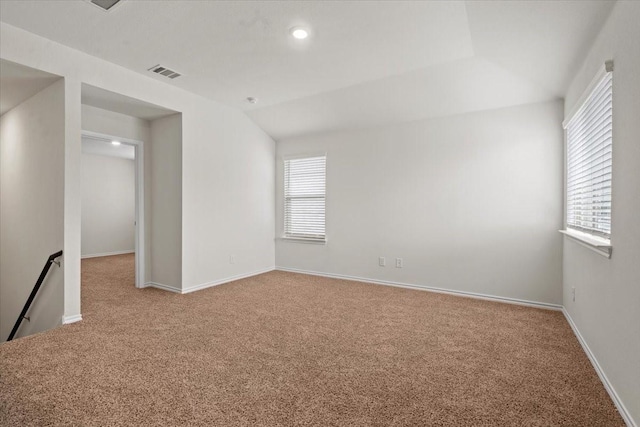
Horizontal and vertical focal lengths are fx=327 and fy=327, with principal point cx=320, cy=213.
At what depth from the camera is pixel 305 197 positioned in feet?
18.6

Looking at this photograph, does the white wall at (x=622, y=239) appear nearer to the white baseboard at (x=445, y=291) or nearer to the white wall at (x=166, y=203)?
the white baseboard at (x=445, y=291)

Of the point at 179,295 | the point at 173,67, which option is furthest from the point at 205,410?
the point at 173,67

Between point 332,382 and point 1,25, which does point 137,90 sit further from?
point 332,382

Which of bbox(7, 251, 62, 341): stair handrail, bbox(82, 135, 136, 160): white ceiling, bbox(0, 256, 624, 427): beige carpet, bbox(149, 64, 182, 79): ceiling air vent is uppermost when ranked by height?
bbox(149, 64, 182, 79): ceiling air vent

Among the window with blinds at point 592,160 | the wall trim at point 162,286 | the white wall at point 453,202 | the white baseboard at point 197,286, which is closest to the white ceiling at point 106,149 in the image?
the wall trim at point 162,286

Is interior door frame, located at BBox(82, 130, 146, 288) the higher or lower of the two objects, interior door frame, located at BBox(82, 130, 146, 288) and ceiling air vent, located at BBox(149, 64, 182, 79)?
the lower

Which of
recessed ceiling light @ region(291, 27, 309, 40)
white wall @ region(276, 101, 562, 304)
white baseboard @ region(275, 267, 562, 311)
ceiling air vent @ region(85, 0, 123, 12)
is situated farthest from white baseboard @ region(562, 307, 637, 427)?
ceiling air vent @ region(85, 0, 123, 12)

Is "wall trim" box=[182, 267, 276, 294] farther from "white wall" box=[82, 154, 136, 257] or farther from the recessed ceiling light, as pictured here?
"white wall" box=[82, 154, 136, 257]

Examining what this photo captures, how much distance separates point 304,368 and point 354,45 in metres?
2.87

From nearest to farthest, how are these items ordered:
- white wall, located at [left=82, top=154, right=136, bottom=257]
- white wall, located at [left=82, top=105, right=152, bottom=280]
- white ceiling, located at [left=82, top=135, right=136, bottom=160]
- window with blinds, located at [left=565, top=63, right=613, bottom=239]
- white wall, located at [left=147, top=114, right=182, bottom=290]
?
window with blinds, located at [left=565, top=63, right=613, bottom=239]
white wall, located at [left=82, top=105, right=152, bottom=280]
white wall, located at [left=147, top=114, right=182, bottom=290]
white ceiling, located at [left=82, top=135, right=136, bottom=160]
white wall, located at [left=82, top=154, right=136, bottom=257]

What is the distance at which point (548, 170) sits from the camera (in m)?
3.74

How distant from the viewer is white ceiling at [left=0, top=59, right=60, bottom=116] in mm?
2984

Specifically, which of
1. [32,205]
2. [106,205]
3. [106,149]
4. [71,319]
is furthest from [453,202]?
[106,205]

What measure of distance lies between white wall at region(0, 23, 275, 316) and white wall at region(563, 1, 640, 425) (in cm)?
427
